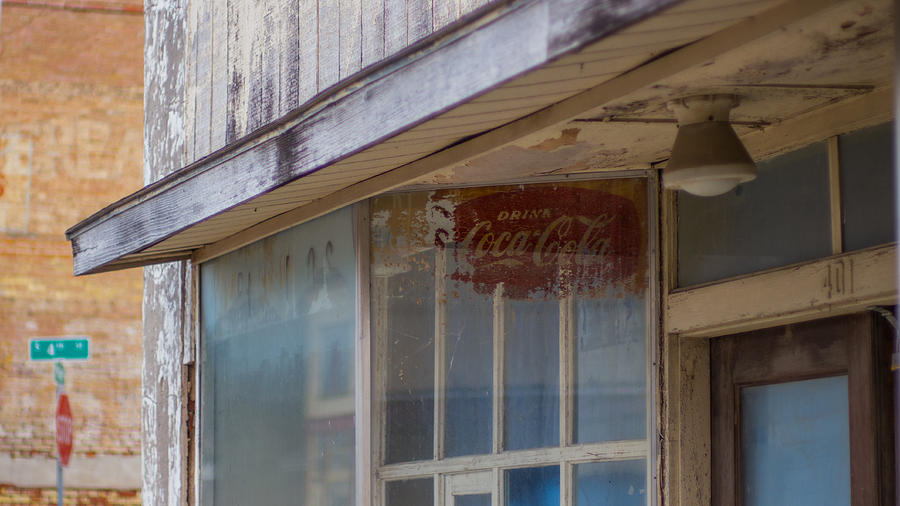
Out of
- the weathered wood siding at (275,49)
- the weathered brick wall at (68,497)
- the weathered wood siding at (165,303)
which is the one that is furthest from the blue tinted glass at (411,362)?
the weathered brick wall at (68,497)

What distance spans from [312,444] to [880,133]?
2.42 m

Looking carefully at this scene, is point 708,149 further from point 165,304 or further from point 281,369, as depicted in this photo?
point 165,304

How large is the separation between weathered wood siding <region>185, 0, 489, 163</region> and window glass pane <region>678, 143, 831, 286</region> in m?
1.07

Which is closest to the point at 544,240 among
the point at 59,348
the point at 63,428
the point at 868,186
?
the point at 868,186

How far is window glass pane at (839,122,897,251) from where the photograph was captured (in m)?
3.26

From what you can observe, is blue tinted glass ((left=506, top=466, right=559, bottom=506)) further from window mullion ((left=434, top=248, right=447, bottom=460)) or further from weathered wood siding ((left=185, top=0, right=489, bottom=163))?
weathered wood siding ((left=185, top=0, right=489, bottom=163))

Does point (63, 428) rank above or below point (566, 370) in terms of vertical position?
below

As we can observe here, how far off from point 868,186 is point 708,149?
540mm

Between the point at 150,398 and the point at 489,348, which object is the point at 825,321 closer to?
the point at 489,348

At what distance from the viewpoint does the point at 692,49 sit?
8.27 feet

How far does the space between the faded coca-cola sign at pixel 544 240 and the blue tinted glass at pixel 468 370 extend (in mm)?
74

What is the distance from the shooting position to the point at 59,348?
9.75 m

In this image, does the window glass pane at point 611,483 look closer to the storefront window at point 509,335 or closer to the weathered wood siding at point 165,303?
the storefront window at point 509,335

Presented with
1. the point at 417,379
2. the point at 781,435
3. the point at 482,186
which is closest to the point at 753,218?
the point at 781,435
